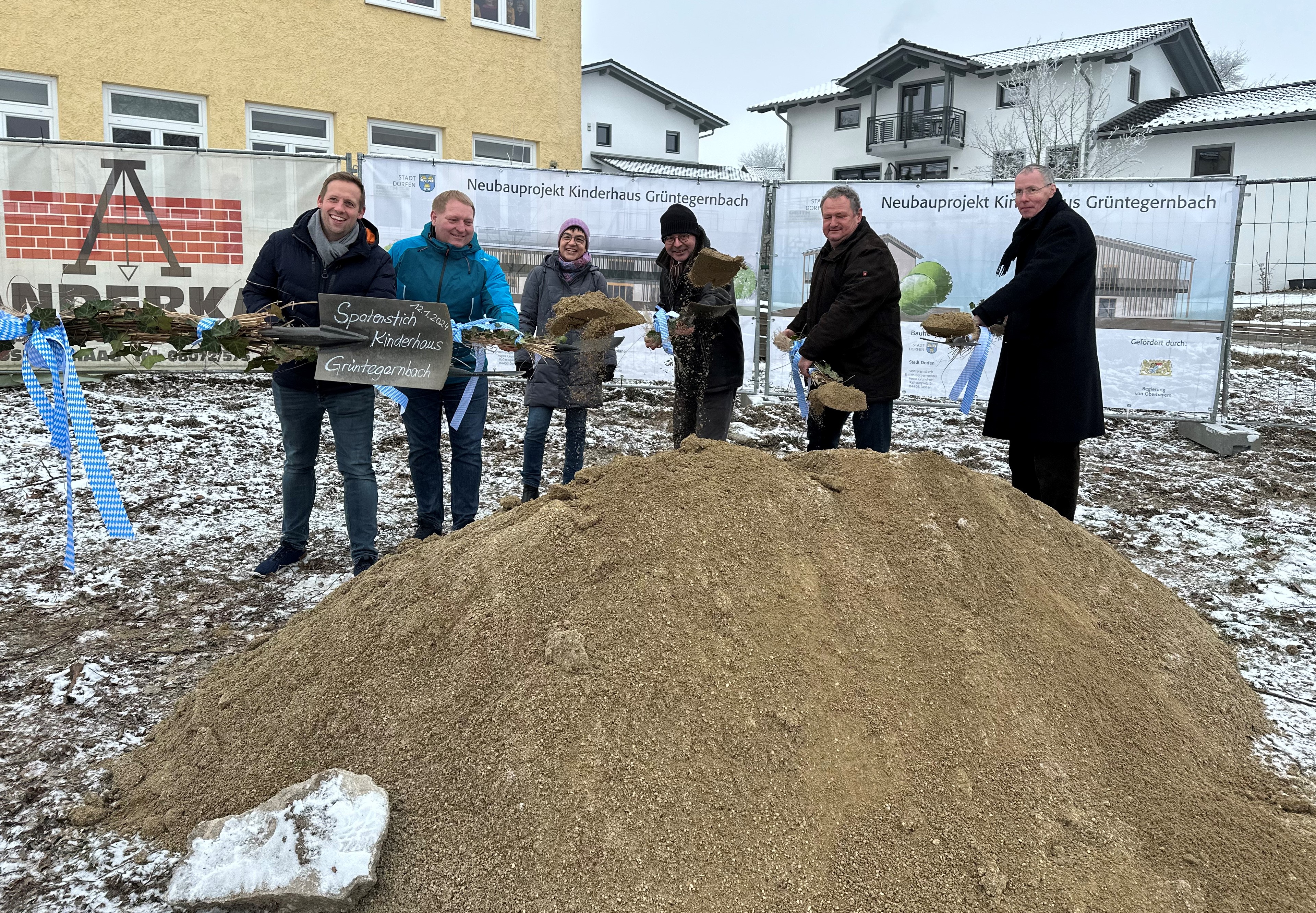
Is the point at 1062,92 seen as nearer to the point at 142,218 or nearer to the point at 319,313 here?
the point at 142,218

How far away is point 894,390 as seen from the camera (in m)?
4.33

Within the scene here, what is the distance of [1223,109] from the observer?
1086 inches

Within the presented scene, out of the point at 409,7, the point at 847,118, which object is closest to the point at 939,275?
the point at 409,7

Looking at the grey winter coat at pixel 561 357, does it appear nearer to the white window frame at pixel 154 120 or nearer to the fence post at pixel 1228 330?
the fence post at pixel 1228 330

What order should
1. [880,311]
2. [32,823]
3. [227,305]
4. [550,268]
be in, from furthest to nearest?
[227,305] → [550,268] → [880,311] → [32,823]

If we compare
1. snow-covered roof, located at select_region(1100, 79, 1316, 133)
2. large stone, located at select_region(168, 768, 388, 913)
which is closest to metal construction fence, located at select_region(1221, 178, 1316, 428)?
large stone, located at select_region(168, 768, 388, 913)

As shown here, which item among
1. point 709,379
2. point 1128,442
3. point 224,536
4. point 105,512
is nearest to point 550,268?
point 709,379

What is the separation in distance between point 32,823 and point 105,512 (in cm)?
119

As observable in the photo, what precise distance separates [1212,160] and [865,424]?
29.2 m

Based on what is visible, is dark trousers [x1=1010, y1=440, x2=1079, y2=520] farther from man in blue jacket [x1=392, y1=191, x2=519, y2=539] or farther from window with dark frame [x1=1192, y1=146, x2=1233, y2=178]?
window with dark frame [x1=1192, y1=146, x2=1233, y2=178]

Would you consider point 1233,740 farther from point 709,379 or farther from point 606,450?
point 606,450

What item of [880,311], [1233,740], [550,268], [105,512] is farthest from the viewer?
[550,268]

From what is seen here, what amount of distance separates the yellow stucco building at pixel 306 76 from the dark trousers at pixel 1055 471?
962cm

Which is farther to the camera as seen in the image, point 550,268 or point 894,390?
point 550,268
